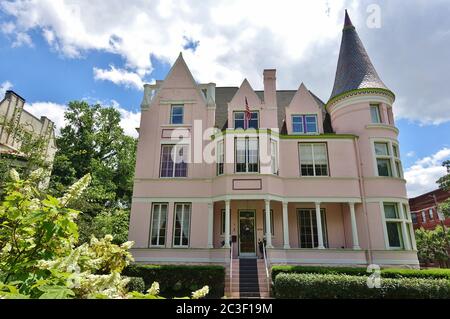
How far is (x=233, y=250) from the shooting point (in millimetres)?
17312

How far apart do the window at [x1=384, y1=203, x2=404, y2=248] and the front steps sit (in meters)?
8.30

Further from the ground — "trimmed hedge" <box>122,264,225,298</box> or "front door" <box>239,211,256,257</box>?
"front door" <box>239,211,256,257</box>

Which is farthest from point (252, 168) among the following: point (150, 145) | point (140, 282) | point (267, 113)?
point (140, 282)

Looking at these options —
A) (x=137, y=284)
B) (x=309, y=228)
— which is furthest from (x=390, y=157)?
(x=137, y=284)

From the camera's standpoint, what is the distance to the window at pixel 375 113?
19031 mm

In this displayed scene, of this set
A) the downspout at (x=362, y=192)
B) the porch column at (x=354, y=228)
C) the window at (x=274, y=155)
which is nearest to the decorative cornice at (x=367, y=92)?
the downspout at (x=362, y=192)

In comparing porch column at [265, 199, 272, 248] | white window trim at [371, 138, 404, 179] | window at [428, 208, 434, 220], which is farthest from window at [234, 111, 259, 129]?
window at [428, 208, 434, 220]

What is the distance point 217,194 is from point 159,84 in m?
9.99

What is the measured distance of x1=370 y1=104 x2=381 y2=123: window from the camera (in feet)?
62.4

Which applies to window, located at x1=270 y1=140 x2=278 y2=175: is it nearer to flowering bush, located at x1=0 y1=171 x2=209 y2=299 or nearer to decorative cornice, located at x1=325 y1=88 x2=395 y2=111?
decorative cornice, located at x1=325 y1=88 x2=395 y2=111

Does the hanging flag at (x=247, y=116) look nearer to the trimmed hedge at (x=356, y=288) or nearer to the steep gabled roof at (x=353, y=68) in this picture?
the steep gabled roof at (x=353, y=68)

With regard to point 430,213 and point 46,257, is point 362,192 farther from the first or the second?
point 430,213

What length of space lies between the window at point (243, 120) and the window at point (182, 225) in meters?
6.74

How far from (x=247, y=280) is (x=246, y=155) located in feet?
24.8
